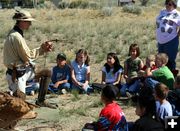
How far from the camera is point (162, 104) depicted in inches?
233

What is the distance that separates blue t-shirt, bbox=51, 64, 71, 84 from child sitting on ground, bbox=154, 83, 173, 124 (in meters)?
4.17

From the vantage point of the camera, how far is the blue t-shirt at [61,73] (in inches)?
391

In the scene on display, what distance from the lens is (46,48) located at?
7.48 meters

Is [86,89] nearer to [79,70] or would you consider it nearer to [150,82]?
[79,70]

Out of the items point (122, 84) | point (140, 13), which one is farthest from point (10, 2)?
point (122, 84)

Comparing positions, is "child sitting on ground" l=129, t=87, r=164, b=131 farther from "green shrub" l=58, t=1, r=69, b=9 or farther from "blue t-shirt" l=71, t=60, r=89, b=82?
"green shrub" l=58, t=1, r=69, b=9

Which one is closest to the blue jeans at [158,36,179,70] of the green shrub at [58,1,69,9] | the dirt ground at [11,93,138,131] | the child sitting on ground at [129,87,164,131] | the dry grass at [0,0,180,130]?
the dirt ground at [11,93,138,131]

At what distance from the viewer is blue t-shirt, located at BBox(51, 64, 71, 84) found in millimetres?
9928

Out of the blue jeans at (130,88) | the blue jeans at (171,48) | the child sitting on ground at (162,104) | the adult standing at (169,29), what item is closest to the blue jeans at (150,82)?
the blue jeans at (130,88)

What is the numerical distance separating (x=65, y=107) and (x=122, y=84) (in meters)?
1.59

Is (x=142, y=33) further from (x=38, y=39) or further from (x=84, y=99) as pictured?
(x=84, y=99)

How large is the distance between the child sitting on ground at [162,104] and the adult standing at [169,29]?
10.9ft

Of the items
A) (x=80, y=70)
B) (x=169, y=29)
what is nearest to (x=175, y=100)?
(x=169, y=29)

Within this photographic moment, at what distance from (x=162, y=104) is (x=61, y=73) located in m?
4.35
